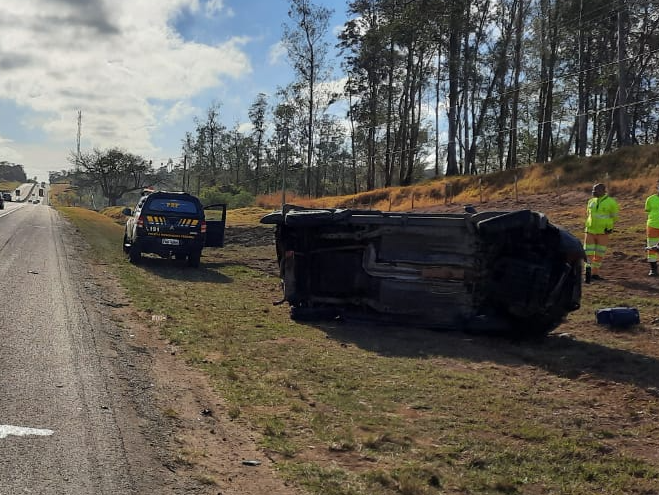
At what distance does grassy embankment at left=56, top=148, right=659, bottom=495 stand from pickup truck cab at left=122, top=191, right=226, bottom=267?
→ 4.99 meters

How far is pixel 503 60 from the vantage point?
4053 cm

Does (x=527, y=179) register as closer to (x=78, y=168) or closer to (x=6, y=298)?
(x=6, y=298)

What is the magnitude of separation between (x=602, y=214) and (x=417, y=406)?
25.7ft

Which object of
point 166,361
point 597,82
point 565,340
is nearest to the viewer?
point 166,361

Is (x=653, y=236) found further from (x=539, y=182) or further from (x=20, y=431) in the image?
(x=539, y=182)

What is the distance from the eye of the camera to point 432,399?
5559mm

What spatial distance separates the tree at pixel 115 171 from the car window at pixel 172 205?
66.9 m

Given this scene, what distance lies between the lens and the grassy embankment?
13.2 ft

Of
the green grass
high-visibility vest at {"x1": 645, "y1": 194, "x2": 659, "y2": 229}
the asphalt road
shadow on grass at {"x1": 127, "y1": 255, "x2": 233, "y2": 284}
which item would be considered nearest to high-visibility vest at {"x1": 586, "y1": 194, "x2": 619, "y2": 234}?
high-visibility vest at {"x1": 645, "y1": 194, "x2": 659, "y2": 229}

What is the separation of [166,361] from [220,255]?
13.4 meters

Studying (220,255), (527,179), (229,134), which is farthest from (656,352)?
(229,134)

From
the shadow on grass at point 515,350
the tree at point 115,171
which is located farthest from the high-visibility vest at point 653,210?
the tree at point 115,171

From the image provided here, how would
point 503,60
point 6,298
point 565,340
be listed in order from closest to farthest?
point 565,340 < point 6,298 < point 503,60

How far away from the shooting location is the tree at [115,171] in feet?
260
